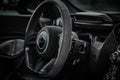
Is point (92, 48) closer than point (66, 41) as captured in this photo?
No

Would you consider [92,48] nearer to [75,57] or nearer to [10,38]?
[75,57]

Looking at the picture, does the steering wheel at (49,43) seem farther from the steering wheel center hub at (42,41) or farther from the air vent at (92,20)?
the air vent at (92,20)

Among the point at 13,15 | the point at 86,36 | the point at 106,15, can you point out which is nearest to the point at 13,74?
the point at 13,15

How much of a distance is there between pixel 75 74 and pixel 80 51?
13.7 inches

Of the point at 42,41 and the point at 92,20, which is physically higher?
the point at 92,20

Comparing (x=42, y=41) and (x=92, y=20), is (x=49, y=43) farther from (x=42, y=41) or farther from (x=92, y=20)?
(x=92, y=20)

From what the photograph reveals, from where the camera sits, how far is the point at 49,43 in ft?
7.28

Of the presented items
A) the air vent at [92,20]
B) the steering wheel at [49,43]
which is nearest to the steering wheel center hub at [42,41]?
the steering wheel at [49,43]

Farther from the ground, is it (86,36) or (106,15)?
(106,15)

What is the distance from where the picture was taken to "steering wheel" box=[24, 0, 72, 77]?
200 centimetres

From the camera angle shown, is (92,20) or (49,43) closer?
(49,43)

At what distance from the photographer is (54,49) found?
7.35 ft

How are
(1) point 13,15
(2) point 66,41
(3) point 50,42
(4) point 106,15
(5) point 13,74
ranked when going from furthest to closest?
(1) point 13,15 → (5) point 13,74 → (4) point 106,15 → (3) point 50,42 → (2) point 66,41

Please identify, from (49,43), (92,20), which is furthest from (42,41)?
(92,20)
